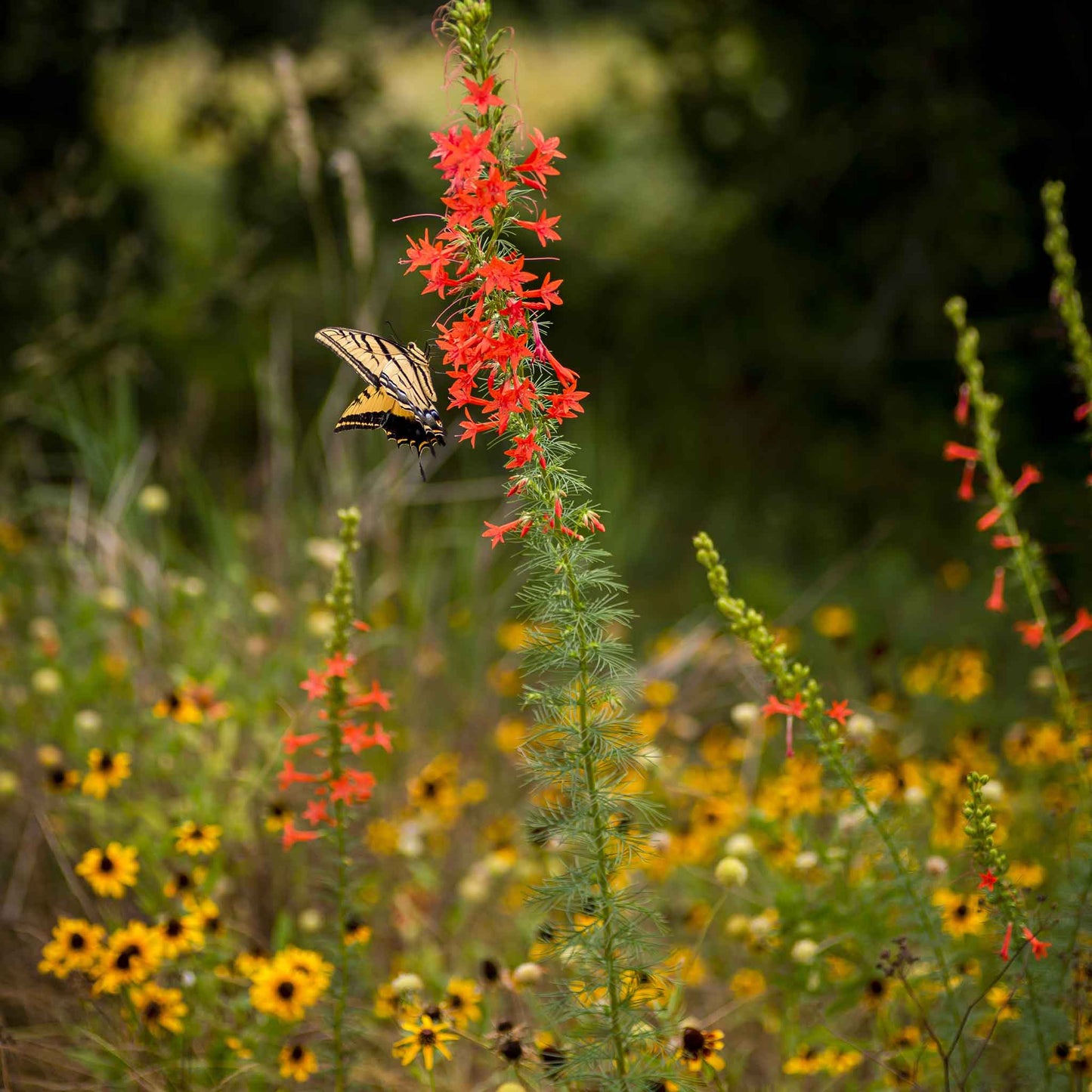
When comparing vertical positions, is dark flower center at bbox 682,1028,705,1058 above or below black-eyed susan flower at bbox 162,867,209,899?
below

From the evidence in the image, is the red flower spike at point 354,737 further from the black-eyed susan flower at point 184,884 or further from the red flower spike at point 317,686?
the black-eyed susan flower at point 184,884

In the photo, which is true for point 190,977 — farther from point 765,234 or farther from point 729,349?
point 729,349

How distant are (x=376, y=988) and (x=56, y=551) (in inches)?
88.3

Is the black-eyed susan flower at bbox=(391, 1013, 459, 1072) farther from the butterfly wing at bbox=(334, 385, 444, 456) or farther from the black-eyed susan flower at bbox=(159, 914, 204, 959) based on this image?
the butterfly wing at bbox=(334, 385, 444, 456)

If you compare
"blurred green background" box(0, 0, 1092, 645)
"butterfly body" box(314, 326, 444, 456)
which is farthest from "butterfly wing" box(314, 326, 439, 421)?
"blurred green background" box(0, 0, 1092, 645)

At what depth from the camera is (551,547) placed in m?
1.59

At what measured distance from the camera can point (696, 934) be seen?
2.93m

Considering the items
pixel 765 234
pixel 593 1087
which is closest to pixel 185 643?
pixel 593 1087

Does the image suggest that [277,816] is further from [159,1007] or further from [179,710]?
[159,1007]

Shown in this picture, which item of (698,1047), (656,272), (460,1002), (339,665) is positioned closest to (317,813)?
(339,665)

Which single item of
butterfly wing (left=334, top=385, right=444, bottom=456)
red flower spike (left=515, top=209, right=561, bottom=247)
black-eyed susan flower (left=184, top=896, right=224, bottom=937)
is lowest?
black-eyed susan flower (left=184, top=896, right=224, bottom=937)

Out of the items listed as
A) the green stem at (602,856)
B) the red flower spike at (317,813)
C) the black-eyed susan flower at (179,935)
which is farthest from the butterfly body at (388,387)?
the black-eyed susan flower at (179,935)

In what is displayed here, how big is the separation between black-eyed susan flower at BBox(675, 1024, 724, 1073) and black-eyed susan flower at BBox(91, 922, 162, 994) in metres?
1.01

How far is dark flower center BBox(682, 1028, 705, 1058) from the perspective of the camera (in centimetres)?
169
